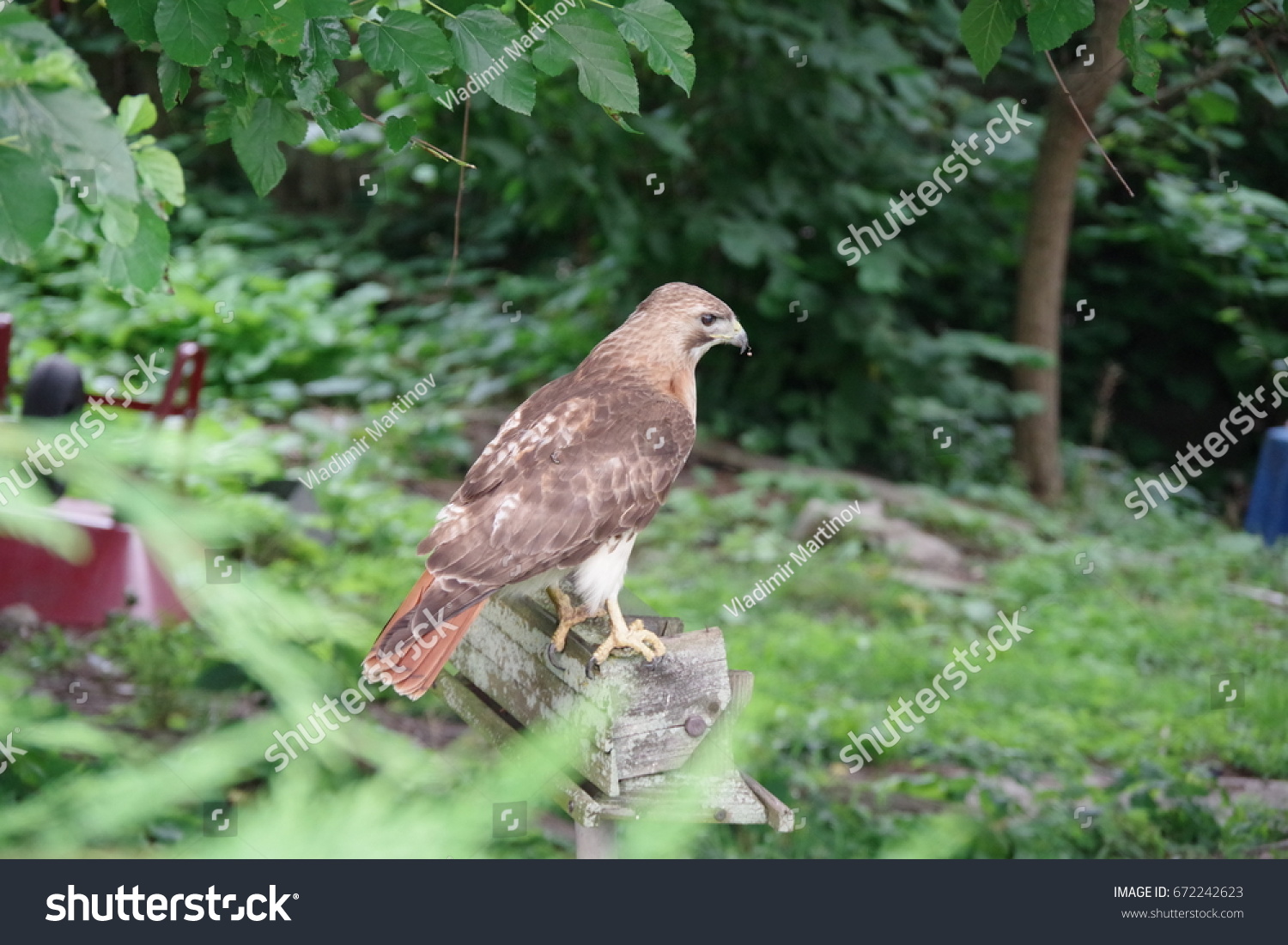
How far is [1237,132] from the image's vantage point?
5.12 metres

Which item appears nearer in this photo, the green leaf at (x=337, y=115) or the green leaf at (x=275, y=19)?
the green leaf at (x=275, y=19)

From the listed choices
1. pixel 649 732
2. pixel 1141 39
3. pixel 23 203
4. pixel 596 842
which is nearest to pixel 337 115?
pixel 23 203

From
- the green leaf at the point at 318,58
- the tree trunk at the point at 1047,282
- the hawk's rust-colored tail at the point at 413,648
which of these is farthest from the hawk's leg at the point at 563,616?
the tree trunk at the point at 1047,282

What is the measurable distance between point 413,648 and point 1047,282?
5640 mm

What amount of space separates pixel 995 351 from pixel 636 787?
15.2ft

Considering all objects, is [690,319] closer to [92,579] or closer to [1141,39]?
[1141,39]

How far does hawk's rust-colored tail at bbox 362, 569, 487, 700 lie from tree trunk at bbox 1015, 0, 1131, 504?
4948 millimetres

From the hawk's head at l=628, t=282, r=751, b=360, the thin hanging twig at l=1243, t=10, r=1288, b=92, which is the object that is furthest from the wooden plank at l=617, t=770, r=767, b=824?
the thin hanging twig at l=1243, t=10, r=1288, b=92

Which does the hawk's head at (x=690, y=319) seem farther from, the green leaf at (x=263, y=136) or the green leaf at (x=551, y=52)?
the green leaf at (x=263, y=136)

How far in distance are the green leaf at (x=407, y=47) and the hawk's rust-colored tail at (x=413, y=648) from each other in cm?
65

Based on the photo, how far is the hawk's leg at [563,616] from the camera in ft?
5.73

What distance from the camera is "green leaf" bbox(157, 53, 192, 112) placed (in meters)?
1.79

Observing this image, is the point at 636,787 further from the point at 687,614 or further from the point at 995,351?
the point at 995,351

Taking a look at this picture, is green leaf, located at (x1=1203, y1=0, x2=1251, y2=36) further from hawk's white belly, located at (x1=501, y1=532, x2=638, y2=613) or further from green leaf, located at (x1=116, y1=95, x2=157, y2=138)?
green leaf, located at (x1=116, y1=95, x2=157, y2=138)
